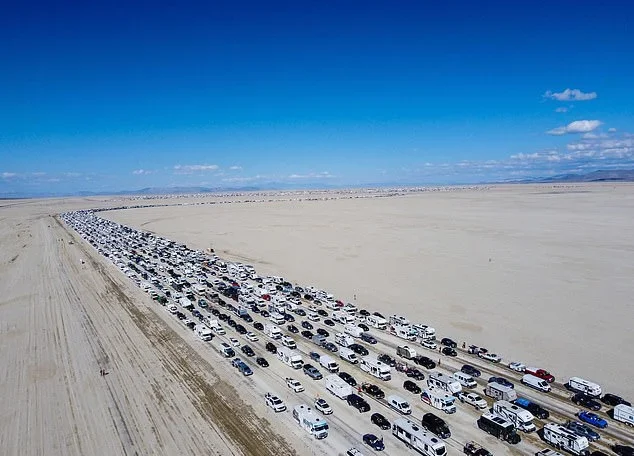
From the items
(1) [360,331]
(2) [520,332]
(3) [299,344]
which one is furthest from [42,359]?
(2) [520,332]

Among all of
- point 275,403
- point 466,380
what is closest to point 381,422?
point 275,403

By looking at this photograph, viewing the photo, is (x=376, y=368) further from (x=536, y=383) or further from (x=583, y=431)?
(x=583, y=431)

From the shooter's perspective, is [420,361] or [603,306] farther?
[603,306]

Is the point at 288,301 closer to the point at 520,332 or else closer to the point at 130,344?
the point at 130,344

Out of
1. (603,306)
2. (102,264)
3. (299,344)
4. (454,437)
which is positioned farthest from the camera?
(102,264)

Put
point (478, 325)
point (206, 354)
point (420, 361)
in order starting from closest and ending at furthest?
point (420, 361), point (206, 354), point (478, 325)

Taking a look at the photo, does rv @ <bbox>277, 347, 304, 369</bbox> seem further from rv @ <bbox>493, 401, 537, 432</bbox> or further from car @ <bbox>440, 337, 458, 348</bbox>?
rv @ <bbox>493, 401, 537, 432</bbox>
